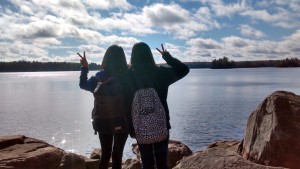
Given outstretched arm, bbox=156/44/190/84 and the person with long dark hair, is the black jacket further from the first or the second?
the person with long dark hair

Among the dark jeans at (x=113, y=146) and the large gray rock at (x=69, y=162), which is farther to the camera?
the large gray rock at (x=69, y=162)

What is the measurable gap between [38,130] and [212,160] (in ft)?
78.7

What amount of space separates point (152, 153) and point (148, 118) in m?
0.52

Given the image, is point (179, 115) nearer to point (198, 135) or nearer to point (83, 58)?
point (198, 135)

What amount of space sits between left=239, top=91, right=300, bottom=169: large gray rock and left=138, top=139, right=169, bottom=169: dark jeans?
9.86 ft

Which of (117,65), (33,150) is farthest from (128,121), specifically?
(33,150)

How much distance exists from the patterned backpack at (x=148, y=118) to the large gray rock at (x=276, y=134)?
3.15 meters

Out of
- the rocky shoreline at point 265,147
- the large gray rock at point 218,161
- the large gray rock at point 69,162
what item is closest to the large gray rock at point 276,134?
the rocky shoreline at point 265,147

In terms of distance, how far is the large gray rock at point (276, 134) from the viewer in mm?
7203

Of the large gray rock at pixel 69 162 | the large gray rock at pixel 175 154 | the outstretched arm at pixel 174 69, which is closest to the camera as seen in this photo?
the outstretched arm at pixel 174 69

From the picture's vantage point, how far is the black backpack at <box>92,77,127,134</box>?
5828mm

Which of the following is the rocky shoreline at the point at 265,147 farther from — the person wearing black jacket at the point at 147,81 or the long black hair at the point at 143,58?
the long black hair at the point at 143,58

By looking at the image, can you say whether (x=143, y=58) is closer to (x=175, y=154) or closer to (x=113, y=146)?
(x=113, y=146)

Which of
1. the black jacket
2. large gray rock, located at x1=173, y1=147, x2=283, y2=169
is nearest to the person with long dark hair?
the black jacket
